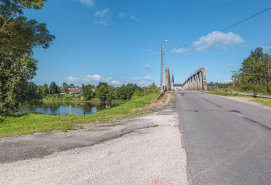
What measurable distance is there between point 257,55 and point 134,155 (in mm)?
70520

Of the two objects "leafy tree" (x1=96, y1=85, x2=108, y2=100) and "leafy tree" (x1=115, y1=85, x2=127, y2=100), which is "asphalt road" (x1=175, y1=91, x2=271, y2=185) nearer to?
"leafy tree" (x1=115, y1=85, x2=127, y2=100)

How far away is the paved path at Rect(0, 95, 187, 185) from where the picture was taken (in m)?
3.21

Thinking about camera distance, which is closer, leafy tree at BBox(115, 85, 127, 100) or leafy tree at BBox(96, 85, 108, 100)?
leafy tree at BBox(115, 85, 127, 100)

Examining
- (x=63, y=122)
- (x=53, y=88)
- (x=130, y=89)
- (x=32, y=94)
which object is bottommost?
(x=63, y=122)

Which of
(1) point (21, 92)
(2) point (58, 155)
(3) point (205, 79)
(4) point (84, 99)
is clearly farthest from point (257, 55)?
(4) point (84, 99)

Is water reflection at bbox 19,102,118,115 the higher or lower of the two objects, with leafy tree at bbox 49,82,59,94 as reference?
lower

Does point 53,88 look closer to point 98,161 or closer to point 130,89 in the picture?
point 130,89

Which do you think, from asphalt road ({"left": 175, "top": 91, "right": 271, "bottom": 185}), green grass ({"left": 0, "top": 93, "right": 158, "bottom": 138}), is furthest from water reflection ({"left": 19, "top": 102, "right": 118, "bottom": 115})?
asphalt road ({"left": 175, "top": 91, "right": 271, "bottom": 185})

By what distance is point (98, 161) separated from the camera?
3.95 meters

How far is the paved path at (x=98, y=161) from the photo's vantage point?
321 centimetres

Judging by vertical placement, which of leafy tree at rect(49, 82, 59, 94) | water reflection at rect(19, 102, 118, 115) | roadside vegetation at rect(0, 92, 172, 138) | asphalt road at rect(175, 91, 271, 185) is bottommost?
water reflection at rect(19, 102, 118, 115)

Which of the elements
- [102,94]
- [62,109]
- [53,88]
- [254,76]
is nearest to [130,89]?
[102,94]

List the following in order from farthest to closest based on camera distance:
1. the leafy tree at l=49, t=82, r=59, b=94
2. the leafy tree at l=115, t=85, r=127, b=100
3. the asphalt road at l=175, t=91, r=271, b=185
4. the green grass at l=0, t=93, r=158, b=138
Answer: the leafy tree at l=49, t=82, r=59, b=94 < the leafy tree at l=115, t=85, r=127, b=100 < the green grass at l=0, t=93, r=158, b=138 < the asphalt road at l=175, t=91, r=271, b=185

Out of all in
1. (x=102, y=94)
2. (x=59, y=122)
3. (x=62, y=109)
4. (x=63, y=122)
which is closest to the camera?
(x=63, y=122)
